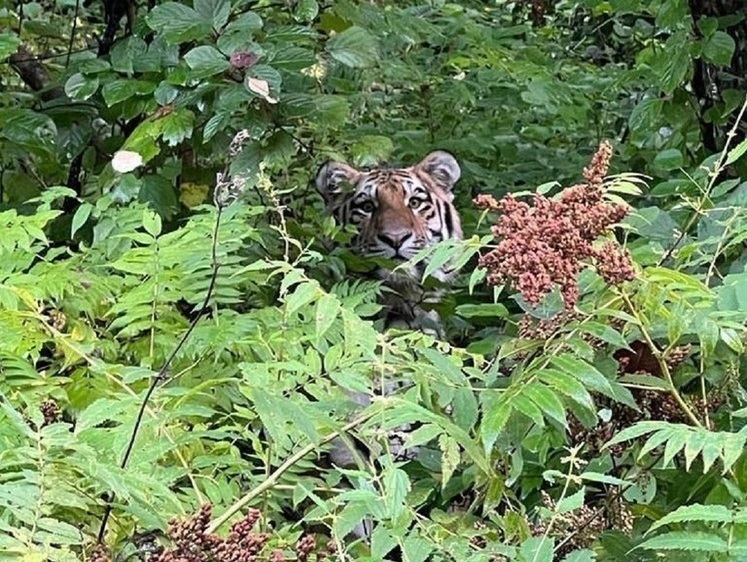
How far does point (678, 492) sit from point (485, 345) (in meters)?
1.04

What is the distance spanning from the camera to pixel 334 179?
4.30 metres

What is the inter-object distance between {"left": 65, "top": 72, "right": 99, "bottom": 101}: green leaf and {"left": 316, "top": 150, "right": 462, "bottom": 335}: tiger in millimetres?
1001

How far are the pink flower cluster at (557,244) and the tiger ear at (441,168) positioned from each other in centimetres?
281

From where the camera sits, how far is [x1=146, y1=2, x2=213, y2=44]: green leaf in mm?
3039

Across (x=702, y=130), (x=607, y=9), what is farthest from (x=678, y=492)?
(x=607, y=9)

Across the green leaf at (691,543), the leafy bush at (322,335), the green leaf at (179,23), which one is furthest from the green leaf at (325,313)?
the green leaf at (179,23)

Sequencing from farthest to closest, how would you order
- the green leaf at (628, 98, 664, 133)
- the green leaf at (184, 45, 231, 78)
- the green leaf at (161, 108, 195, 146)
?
1. the green leaf at (628, 98, 664, 133)
2. the green leaf at (161, 108, 195, 146)
3. the green leaf at (184, 45, 231, 78)

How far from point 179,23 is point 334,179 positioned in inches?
51.9

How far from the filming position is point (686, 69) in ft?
11.5

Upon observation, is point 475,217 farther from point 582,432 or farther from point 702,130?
point 582,432

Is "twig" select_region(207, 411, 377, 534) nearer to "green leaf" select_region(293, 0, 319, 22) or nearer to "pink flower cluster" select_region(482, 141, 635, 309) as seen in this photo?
"pink flower cluster" select_region(482, 141, 635, 309)

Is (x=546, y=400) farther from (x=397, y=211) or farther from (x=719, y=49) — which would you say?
(x=397, y=211)

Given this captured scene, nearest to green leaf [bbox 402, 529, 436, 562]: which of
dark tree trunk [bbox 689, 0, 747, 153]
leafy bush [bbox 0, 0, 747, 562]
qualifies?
leafy bush [bbox 0, 0, 747, 562]

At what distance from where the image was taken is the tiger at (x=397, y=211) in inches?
154
